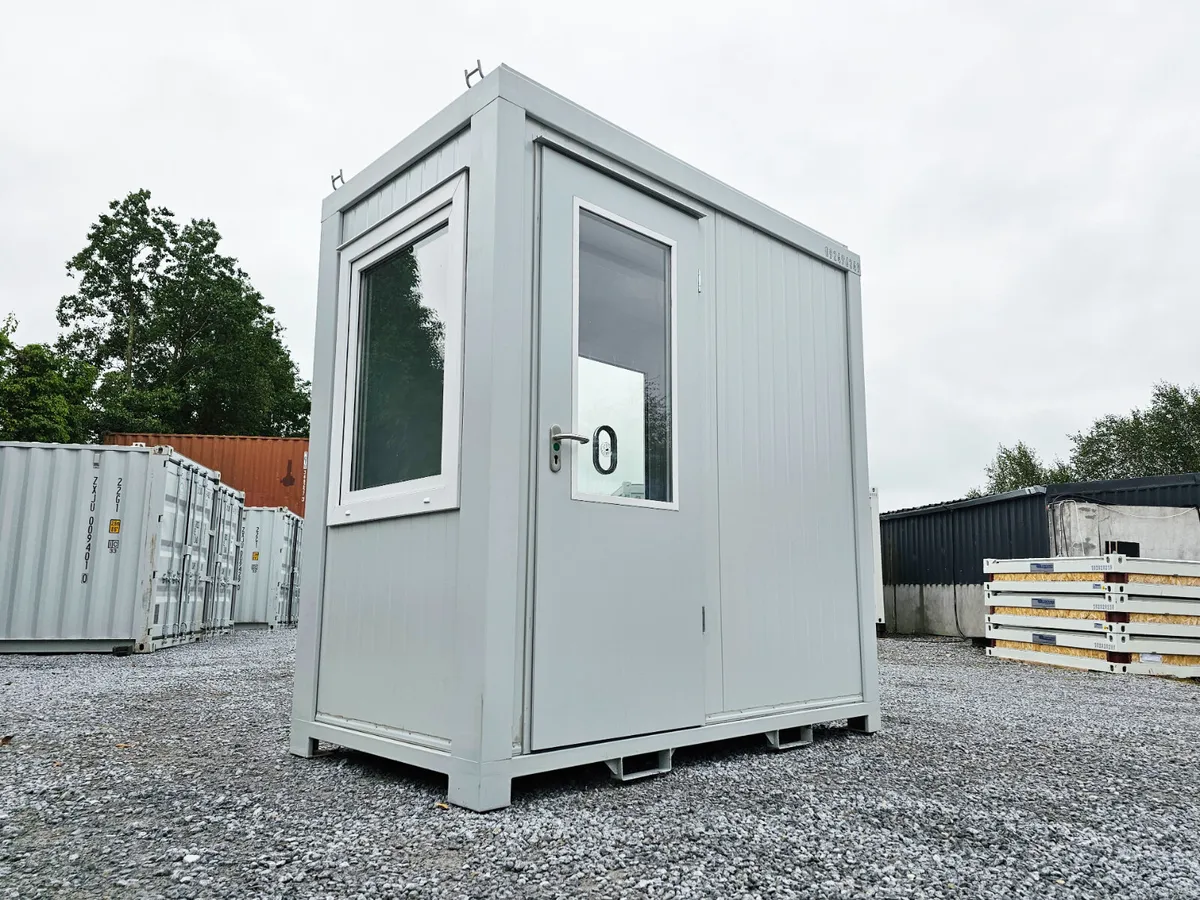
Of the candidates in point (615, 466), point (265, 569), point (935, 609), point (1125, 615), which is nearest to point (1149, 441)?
point (935, 609)

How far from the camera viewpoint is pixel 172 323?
3209cm

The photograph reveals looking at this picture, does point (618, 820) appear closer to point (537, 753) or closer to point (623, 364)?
point (537, 753)

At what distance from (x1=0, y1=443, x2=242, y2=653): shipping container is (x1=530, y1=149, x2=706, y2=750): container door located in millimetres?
7438

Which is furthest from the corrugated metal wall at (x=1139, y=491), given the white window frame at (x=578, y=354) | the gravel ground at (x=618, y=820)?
the white window frame at (x=578, y=354)

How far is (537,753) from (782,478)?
2016 mm

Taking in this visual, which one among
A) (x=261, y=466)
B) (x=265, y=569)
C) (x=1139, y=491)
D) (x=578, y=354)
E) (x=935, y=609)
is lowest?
(x=935, y=609)

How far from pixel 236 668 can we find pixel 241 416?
27.4 metres

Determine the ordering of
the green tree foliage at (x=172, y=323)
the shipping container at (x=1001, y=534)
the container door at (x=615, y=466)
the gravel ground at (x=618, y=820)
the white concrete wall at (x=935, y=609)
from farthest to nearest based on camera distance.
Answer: the green tree foliage at (x=172, y=323) → the white concrete wall at (x=935, y=609) → the shipping container at (x=1001, y=534) → the container door at (x=615, y=466) → the gravel ground at (x=618, y=820)

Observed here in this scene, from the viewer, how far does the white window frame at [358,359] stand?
128 inches

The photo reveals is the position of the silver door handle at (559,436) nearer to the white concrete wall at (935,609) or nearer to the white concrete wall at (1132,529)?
the white concrete wall at (1132,529)

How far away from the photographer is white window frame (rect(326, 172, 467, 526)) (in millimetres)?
3262

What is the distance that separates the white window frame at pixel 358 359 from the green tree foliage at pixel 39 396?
2385 cm

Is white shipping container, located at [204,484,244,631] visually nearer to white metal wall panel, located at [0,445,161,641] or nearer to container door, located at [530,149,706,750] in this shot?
white metal wall panel, located at [0,445,161,641]

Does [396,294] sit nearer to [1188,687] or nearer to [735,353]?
[735,353]
